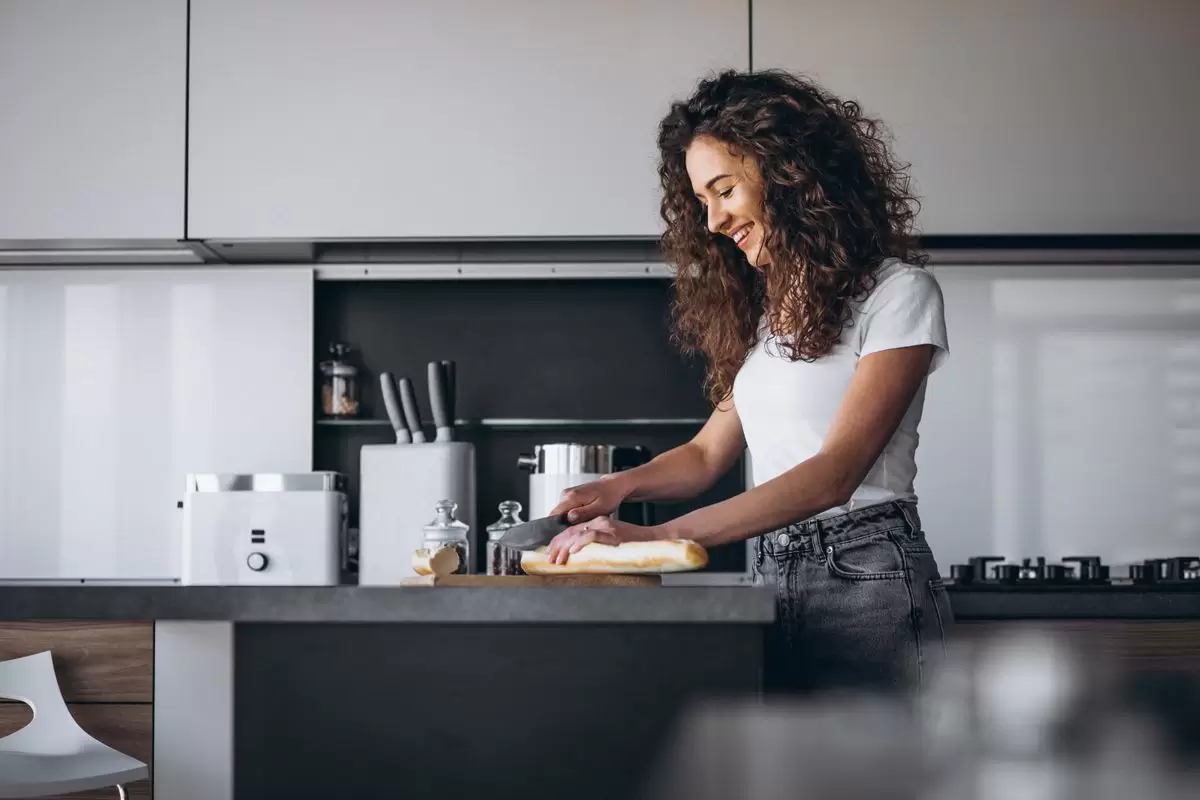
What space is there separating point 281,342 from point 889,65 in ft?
4.35

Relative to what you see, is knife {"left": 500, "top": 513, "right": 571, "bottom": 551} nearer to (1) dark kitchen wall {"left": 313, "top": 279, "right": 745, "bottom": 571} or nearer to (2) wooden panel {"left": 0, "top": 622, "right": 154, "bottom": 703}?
(2) wooden panel {"left": 0, "top": 622, "right": 154, "bottom": 703}

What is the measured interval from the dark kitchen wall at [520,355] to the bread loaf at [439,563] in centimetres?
135

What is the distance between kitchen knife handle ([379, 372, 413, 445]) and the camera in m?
2.37

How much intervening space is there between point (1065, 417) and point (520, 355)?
1.15 meters

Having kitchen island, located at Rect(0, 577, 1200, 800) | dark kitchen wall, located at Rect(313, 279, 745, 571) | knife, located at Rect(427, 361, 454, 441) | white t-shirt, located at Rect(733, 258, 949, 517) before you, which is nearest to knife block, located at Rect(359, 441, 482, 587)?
knife, located at Rect(427, 361, 454, 441)

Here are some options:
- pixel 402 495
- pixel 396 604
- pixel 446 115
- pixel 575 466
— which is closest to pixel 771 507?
pixel 396 604

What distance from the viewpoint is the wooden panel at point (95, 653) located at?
1.17 meters

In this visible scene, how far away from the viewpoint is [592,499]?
1398 millimetres

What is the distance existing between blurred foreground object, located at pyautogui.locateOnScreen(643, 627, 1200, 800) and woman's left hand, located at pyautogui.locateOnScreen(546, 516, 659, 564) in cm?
40

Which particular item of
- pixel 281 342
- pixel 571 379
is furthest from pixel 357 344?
pixel 571 379

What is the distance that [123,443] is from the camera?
7.98ft

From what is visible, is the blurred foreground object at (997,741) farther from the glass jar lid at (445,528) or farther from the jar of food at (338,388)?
the jar of food at (338,388)

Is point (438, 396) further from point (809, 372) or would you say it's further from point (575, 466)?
point (809, 372)

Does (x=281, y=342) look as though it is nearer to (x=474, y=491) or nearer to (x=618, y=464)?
(x=474, y=491)
